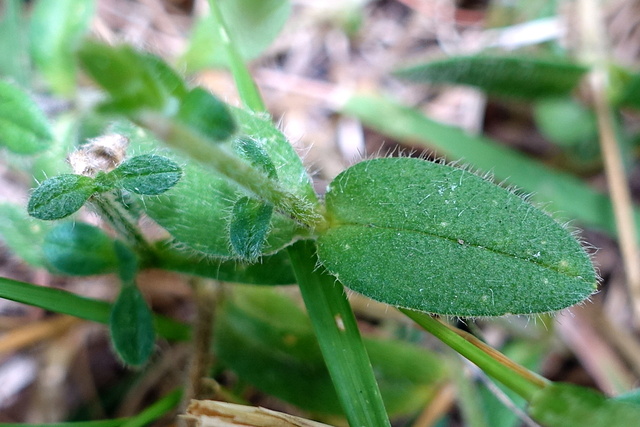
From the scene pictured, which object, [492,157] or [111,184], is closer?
[111,184]

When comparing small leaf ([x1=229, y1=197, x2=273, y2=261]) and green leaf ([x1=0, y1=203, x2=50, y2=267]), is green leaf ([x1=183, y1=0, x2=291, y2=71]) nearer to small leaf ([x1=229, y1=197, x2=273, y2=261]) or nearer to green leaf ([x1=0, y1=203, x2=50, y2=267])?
green leaf ([x1=0, y1=203, x2=50, y2=267])

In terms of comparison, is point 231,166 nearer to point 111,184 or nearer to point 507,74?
point 111,184

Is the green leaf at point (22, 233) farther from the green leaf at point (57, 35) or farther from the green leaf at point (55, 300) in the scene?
the green leaf at point (57, 35)

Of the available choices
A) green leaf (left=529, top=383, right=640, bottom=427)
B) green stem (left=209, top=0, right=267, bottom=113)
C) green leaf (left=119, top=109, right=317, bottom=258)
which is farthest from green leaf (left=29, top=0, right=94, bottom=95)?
green leaf (left=529, top=383, right=640, bottom=427)

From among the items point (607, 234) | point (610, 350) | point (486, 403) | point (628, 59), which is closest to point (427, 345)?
point (486, 403)

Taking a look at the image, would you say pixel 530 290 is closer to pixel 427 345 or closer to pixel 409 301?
pixel 409 301

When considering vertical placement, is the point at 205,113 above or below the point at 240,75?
above

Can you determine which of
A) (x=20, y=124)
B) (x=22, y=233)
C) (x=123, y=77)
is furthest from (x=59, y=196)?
(x=22, y=233)
